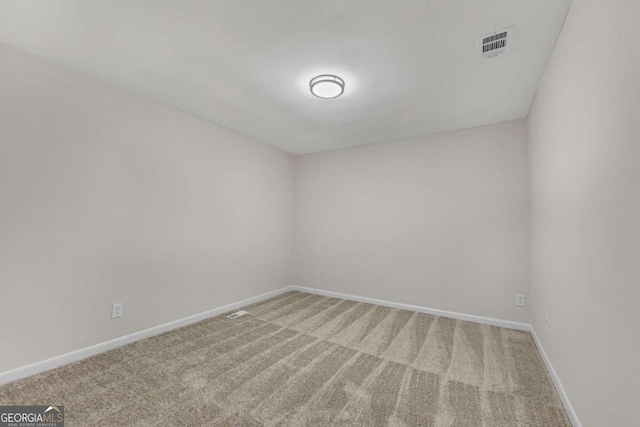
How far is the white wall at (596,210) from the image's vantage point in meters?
0.94

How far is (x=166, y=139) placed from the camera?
9.19ft

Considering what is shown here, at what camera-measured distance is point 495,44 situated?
181cm

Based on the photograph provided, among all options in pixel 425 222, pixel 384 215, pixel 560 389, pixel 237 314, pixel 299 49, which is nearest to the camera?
pixel 560 389

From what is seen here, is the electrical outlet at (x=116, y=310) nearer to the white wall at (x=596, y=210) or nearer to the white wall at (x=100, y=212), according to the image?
the white wall at (x=100, y=212)

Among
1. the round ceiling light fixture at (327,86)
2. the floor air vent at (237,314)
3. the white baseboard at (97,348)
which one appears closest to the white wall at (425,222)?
the floor air vent at (237,314)

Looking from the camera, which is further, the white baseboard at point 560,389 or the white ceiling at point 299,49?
the white ceiling at point 299,49

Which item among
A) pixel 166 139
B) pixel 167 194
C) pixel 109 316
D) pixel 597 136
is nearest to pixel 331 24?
pixel 597 136

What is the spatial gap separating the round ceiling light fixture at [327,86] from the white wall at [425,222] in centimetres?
173

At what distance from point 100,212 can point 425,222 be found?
3.67 metres

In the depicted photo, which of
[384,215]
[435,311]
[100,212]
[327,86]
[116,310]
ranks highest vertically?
[327,86]

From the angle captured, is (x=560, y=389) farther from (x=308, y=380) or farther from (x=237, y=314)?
(x=237, y=314)

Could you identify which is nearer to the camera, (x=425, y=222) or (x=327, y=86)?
(x=327, y=86)

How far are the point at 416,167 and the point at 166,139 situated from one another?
319cm

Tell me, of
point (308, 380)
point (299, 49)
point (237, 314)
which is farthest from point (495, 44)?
point (237, 314)
